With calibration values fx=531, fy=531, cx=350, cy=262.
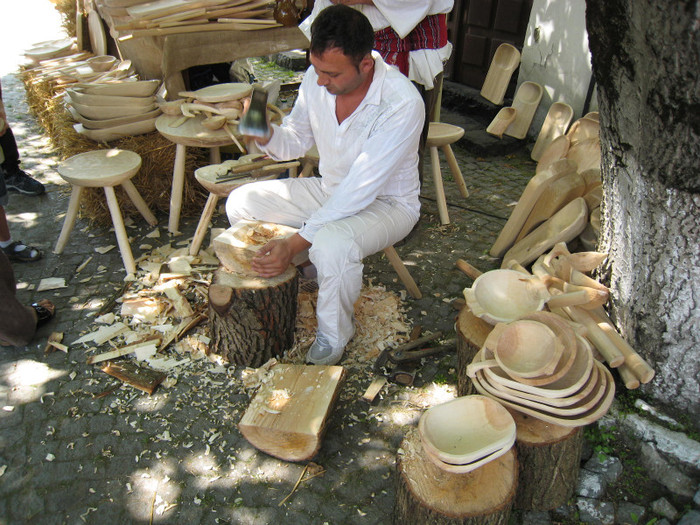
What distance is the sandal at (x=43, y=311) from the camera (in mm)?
3268

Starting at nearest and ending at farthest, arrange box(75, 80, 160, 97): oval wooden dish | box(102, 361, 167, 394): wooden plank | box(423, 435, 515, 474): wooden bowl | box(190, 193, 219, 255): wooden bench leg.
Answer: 1. box(423, 435, 515, 474): wooden bowl
2. box(102, 361, 167, 394): wooden plank
3. box(190, 193, 219, 255): wooden bench leg
4. box(75, 80, 160, 97): oval wooden dish

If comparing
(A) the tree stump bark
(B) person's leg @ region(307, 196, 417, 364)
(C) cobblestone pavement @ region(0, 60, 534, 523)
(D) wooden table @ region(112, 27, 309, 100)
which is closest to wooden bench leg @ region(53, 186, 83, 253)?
(C) cobblestone pavement @ region(0, 60, 534, 523)

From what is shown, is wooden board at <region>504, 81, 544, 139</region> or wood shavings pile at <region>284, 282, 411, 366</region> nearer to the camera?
wood shavings pile at <region>284, 282, 411, 366</region>

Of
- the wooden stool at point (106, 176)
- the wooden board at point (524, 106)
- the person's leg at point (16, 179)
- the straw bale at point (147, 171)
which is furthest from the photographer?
the wooden board at point (524, 106)

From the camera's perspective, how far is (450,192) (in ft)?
16.2

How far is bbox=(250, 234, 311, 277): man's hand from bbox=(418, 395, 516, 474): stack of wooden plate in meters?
1.11

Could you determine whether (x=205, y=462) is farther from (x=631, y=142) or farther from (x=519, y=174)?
(x=519, y=174)

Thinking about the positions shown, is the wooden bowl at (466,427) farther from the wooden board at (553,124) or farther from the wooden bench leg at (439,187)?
the wooden board at (553,124)

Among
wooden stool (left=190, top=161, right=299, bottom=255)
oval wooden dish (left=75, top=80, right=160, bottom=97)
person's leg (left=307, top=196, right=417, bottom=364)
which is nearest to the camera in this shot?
person's leg (left=307, top=196, right=417, bottom=364)

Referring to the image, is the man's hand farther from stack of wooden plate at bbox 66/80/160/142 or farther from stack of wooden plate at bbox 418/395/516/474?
stack of wooden plate at bbox 66/80/160/142

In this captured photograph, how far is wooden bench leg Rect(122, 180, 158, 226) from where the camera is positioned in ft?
13.4

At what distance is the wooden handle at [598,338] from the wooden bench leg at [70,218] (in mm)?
3396

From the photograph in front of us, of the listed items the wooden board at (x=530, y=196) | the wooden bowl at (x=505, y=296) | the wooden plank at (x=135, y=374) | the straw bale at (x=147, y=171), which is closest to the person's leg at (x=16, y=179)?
the straw bale at (x=147, y=171)

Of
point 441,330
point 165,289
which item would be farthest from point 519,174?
point 165,289
